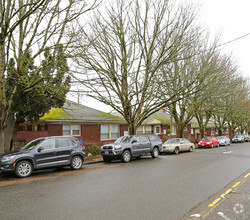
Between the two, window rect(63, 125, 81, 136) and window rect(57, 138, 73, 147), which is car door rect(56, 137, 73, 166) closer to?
window rect(57, 138, 73, 147)

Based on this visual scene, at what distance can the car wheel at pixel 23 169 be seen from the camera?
10109 mm

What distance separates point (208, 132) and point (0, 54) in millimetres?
46831

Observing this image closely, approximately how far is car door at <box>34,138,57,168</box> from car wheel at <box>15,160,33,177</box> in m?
0.34

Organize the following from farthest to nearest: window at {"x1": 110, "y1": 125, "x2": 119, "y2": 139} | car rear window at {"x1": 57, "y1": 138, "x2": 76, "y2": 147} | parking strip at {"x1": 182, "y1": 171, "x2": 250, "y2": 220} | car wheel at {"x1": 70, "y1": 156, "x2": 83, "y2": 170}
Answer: window at {"x1": 110, "y1": 125, "x2": 119, "y2": 139}
car wheel at {"x1": 70, "y1": 156, "x2": 83, "y2": 170}
car rear window at {"x1": 57, "y1": 138, "x2": 76, "y2": 147}
parking strip at {"x1": 182, "y1": 171, "x2": 250, "y2": 220}

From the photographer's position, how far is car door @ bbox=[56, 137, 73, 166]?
11.6 metres

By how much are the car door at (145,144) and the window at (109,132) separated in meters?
8.87

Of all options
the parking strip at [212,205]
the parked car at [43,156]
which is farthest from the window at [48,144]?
the parking strip at [212,205]

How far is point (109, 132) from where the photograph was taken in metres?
25.8

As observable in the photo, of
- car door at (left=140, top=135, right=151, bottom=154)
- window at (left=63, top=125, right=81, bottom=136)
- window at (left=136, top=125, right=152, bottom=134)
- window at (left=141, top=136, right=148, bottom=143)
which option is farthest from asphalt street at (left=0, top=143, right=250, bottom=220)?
window at (left=136, top=125, right=152, bottom=134)

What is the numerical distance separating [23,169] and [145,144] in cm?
857

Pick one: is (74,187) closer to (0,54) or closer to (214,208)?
(214,208)

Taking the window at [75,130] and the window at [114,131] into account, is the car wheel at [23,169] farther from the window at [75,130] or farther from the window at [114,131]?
the window at [114,131]

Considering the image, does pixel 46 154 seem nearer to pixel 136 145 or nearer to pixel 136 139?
pixel 136 145

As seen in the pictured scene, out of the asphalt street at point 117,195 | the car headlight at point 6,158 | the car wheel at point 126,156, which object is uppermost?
the car headlight at point 6,158
